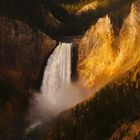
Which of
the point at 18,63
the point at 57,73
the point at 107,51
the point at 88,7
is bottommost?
the point at 57,73

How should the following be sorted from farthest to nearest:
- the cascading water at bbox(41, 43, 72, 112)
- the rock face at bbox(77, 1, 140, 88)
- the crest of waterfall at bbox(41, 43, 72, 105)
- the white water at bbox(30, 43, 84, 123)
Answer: the crest of waterfall at bbox(41, 43, 72, 105) < the cascading water at bbox(41, 43, 72, 112) < the white water at bbox(30, 43, 84, 123) < the rock face at bbox(77, 1, 140, 88)

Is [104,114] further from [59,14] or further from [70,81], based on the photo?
[59,14]

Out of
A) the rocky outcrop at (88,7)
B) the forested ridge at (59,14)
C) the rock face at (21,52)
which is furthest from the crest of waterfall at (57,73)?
the rocky outcrop at (88,7)

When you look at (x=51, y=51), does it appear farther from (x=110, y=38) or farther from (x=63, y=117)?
(x=63, y=117)

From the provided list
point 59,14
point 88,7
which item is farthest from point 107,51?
point 88,7

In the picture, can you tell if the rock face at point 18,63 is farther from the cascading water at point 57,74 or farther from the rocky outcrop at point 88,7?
the rocky outcrop at point 88,7

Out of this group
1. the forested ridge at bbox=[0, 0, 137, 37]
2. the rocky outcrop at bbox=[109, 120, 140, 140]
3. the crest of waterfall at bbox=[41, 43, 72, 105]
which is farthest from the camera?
the forested ridge at bbox=[0, 0, 137, 37]

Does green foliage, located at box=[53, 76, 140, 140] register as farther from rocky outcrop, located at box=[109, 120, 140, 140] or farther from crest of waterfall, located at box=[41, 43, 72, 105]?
crest of waterfall, located at box=[41, 43, 72, 105]

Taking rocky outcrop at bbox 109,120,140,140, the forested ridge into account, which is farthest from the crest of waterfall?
rocky outcrop at bbox 109,120,140,140
